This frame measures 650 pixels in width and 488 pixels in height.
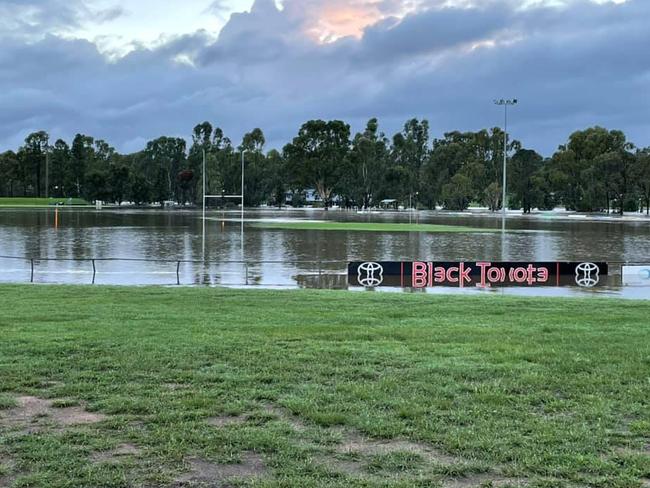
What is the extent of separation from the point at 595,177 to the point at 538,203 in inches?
743

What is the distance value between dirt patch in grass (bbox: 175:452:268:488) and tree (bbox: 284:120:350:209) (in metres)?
138

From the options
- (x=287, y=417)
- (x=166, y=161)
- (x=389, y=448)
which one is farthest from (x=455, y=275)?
(x=166, y=161)

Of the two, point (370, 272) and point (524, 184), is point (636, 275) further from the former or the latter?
point (524, 184)

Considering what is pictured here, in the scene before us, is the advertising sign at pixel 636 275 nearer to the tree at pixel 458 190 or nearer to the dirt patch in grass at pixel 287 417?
the dirt patch in grass at pixel 287 417

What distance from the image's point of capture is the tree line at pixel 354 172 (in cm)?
12769

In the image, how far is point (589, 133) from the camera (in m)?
130

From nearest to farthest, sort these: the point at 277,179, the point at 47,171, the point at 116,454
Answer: the point at 116,454
the point at 47,171
the point at 277,179

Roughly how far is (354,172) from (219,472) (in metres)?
147

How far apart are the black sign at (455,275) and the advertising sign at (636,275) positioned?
3.00ft

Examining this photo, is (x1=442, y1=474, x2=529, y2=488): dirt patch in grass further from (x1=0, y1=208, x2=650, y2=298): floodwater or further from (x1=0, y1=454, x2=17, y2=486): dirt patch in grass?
(x1=0, y1=208, x2=650, y2=298): floodwater

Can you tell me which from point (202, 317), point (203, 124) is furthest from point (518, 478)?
point (203, 124)

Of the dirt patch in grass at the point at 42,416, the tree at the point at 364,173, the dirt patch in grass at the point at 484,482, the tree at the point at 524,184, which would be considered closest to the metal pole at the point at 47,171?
the tree at the point at 364,173

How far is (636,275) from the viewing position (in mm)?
22891

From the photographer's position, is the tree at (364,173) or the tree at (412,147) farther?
the tree at (412,147)
